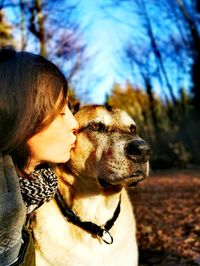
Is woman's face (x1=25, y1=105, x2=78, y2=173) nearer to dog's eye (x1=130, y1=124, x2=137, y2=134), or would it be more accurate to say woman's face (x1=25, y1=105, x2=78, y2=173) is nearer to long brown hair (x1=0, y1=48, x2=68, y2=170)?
long brown hair (x1=0, y1=48, x2=68, y2=170)

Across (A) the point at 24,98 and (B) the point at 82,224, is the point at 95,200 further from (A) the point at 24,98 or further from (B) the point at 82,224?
(A) the point at 24,98

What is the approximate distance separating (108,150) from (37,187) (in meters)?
0.65

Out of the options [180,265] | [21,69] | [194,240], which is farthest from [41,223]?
[194,240]

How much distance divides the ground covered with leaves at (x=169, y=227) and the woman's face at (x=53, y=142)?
2.69 meters

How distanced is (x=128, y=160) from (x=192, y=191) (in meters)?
9.30

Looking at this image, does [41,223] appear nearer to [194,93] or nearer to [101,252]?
[101,252]

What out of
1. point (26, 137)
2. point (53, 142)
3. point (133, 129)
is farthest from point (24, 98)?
point (133, 129)

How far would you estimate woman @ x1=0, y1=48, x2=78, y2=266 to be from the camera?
236cm

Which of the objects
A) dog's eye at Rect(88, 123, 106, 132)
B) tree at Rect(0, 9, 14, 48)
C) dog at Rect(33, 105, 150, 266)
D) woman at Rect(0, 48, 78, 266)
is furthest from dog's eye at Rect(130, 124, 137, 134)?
tree at Rect(0, 9, 14, 48)

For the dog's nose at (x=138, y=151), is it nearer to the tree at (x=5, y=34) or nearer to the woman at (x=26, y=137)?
the woman at (x=26, y=137)

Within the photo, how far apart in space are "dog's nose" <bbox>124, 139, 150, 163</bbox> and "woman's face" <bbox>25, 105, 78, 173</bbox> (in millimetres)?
421

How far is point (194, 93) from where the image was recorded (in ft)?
99.9

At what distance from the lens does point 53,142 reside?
9.29 feet

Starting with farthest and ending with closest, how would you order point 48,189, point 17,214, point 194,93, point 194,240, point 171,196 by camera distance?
point 194,93
point 171,196
point 194,240
point 48,189
point 17,214
